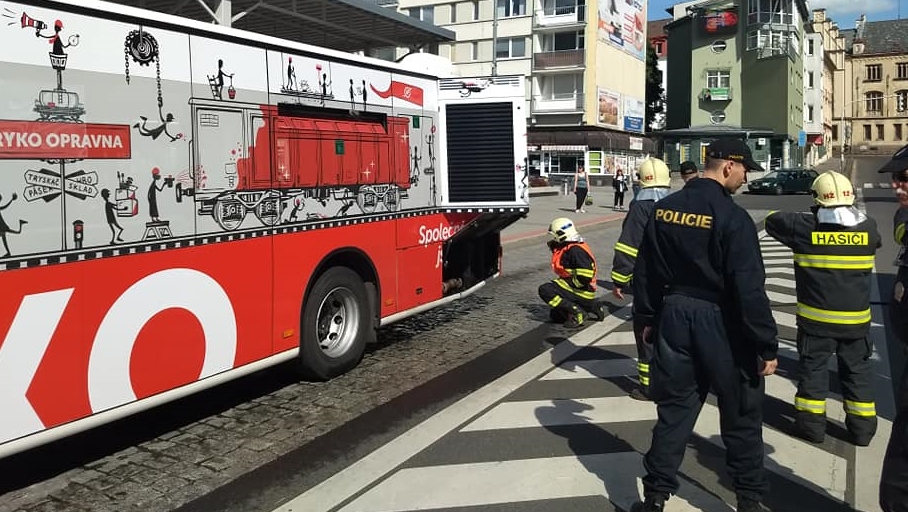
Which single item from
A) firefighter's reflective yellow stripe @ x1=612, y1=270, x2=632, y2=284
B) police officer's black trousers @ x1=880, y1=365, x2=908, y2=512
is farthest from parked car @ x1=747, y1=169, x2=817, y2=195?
police officer's black trousers @ x1=880, y1=365, x2=908, y2=512

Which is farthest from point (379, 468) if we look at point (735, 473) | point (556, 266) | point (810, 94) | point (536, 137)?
point (810, 94)

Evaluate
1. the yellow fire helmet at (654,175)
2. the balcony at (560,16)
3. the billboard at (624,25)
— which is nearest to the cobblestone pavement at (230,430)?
the yellow fire helmet at (654,175)

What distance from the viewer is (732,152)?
3854mm

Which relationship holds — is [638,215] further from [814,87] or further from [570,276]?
[814,87]

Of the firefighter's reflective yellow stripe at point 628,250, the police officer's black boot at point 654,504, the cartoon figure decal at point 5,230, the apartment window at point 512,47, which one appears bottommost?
the police officer's black boot at point 654,504

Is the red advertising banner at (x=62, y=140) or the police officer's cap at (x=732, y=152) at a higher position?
the red advertising banner at (x=62, y=140)

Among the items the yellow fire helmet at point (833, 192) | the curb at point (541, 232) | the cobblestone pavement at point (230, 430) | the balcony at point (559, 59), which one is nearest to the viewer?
the cobblestone pavement at point (230, 430)

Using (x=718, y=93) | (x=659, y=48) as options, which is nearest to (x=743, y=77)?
(x=718, y=93)

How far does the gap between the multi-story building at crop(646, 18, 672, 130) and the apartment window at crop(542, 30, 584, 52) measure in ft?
89.4

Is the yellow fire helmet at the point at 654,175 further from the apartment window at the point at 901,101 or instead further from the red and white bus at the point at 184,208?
the apartment window at the point at 901,101

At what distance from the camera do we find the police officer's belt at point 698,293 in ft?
12.2

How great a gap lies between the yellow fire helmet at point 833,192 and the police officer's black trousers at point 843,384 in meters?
0.92

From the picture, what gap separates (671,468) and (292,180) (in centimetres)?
370

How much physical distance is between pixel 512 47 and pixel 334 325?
5353cm
